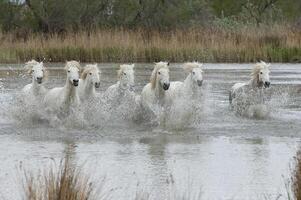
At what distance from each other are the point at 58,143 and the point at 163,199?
4.83 meters

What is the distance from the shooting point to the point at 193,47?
34219mm

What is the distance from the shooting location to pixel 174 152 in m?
12.6

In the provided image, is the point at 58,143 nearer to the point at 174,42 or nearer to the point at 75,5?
the point at 174,42

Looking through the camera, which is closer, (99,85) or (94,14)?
(99,85)

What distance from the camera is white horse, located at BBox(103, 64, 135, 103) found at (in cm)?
1655

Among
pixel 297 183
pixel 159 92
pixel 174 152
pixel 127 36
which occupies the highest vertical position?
pixel 127 36

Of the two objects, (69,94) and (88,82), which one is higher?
(88,82)

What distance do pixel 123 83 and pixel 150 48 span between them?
1750 cm

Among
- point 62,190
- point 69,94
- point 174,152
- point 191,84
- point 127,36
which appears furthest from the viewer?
point 127,36

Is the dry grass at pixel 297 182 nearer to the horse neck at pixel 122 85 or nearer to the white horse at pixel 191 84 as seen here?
the white horse at pixel 191 84

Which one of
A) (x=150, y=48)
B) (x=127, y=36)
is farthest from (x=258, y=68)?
(x=127, y=36)

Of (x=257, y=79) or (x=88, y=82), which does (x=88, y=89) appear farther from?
(x=257, y=79)

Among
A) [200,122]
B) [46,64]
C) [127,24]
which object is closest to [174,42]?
[46,64]

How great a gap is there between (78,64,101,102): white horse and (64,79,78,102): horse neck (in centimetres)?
61
